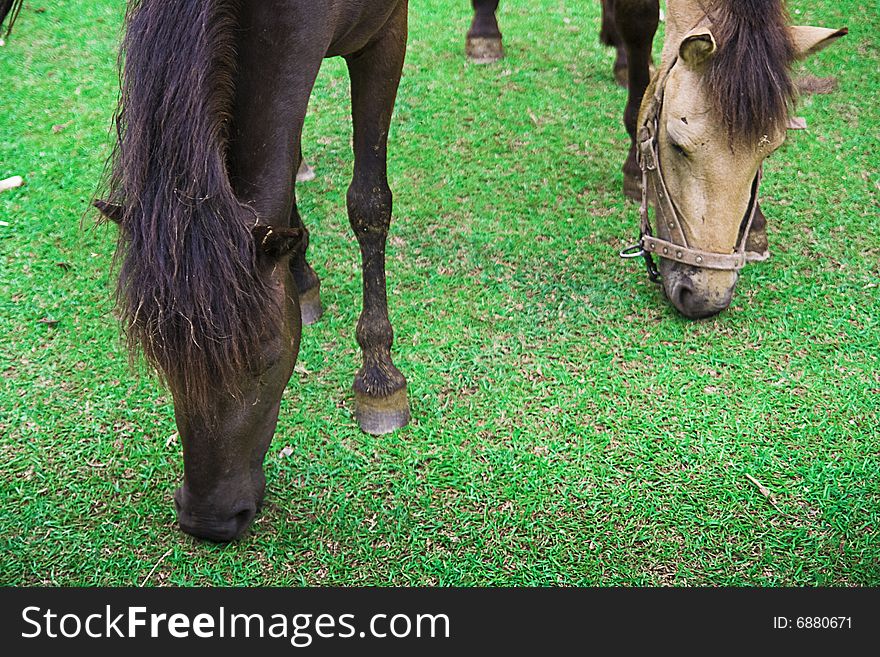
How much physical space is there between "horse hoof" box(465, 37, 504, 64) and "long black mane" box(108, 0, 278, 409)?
4972 millimetres

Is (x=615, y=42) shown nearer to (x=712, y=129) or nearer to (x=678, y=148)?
(x=678, y=148)

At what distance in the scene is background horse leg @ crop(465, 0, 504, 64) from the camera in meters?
6.68

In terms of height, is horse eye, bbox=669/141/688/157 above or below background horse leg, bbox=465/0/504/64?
above

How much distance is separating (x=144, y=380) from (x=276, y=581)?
1.34m

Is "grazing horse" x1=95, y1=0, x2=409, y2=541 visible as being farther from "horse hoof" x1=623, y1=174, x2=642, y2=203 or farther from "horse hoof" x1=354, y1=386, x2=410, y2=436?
"horse hoof" x1=623, y1=174, x2=642, y2=203

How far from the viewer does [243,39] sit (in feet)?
7.19

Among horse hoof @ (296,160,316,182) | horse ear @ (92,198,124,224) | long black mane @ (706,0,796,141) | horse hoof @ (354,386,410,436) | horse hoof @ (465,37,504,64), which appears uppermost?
long black mane @ (706,0,796,141)

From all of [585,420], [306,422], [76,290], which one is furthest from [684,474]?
[76,290]

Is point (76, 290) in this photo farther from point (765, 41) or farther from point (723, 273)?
point (765, 41)

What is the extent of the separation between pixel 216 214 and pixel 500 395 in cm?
185

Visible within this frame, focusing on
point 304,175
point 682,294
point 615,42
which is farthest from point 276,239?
point 615,42

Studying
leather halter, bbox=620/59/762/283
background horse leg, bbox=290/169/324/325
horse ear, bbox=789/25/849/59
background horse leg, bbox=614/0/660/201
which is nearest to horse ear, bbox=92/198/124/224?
background horse leg, bbox=290/169/324/325

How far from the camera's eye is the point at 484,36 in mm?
6719

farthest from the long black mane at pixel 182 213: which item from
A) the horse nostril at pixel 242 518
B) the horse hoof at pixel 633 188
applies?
the horse hoof at pixel 633 188
